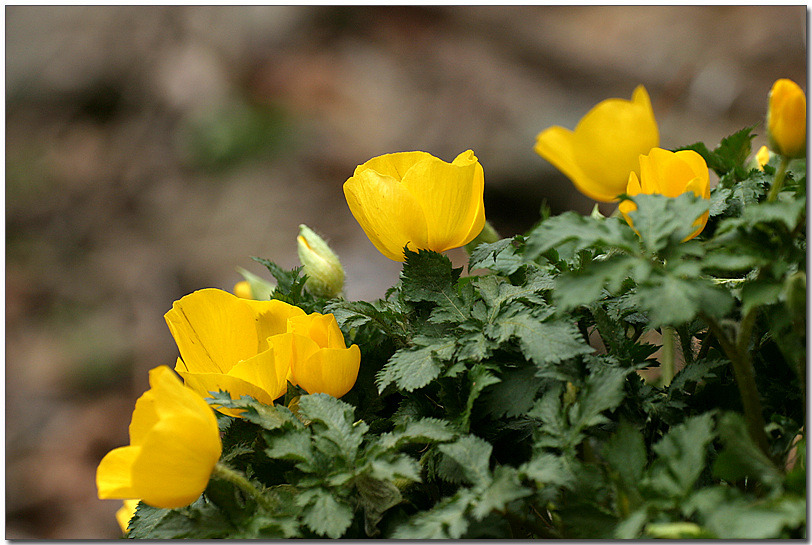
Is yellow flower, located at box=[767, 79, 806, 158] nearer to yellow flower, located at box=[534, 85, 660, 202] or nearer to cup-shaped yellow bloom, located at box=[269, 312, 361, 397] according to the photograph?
yellow flower, located at box=[534, 85, 660, 202]

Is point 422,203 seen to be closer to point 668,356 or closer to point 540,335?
point 540,335

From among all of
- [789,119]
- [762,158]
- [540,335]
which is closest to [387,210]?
[540,335]

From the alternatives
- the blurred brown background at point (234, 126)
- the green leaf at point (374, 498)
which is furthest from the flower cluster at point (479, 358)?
the blurred brown background at point (234, 126)

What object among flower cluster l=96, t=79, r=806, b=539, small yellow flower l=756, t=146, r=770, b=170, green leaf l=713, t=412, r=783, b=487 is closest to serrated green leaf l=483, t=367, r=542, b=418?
flower cluster l=96, t=79, r=806, b=539

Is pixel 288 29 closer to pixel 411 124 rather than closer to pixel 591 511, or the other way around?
pixel 411 124

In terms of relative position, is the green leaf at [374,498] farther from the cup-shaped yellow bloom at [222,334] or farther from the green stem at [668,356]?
the green stem at [668,356]

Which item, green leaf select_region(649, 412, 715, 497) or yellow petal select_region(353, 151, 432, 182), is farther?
yellow petal select_region(353, 151, 432, 182)
